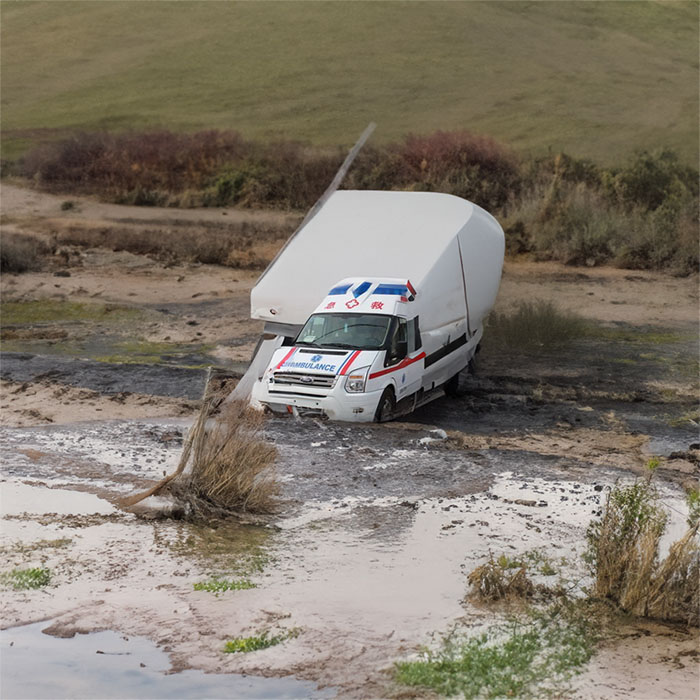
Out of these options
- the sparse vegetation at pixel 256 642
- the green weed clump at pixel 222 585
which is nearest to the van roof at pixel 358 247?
the green weed clump at pixel 222 585

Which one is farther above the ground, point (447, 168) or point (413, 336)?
point (413, 336)

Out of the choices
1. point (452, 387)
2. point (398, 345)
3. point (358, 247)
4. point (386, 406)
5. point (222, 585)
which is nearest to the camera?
point (222, 585)

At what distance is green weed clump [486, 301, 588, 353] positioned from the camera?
2359cm

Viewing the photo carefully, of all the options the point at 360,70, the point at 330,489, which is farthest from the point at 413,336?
the point at 360,70

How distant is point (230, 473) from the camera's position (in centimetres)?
1289

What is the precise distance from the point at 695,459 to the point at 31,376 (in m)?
11.5

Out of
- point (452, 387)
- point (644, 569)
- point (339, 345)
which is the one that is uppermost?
point (644, 569)

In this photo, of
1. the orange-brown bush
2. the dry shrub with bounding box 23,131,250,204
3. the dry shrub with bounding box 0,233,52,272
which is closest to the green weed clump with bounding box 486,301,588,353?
the orange-brown bush

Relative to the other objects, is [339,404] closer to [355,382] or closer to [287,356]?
[355,382]

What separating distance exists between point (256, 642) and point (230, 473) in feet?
11.7

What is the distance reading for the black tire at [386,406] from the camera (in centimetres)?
1658

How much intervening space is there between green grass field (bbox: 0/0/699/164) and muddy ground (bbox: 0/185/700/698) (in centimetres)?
2965

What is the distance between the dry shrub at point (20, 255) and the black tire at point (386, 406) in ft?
54.8

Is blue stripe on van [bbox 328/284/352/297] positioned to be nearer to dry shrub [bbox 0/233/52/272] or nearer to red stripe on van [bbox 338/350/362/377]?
red stripe on van [bbox 338/350/362/377]
